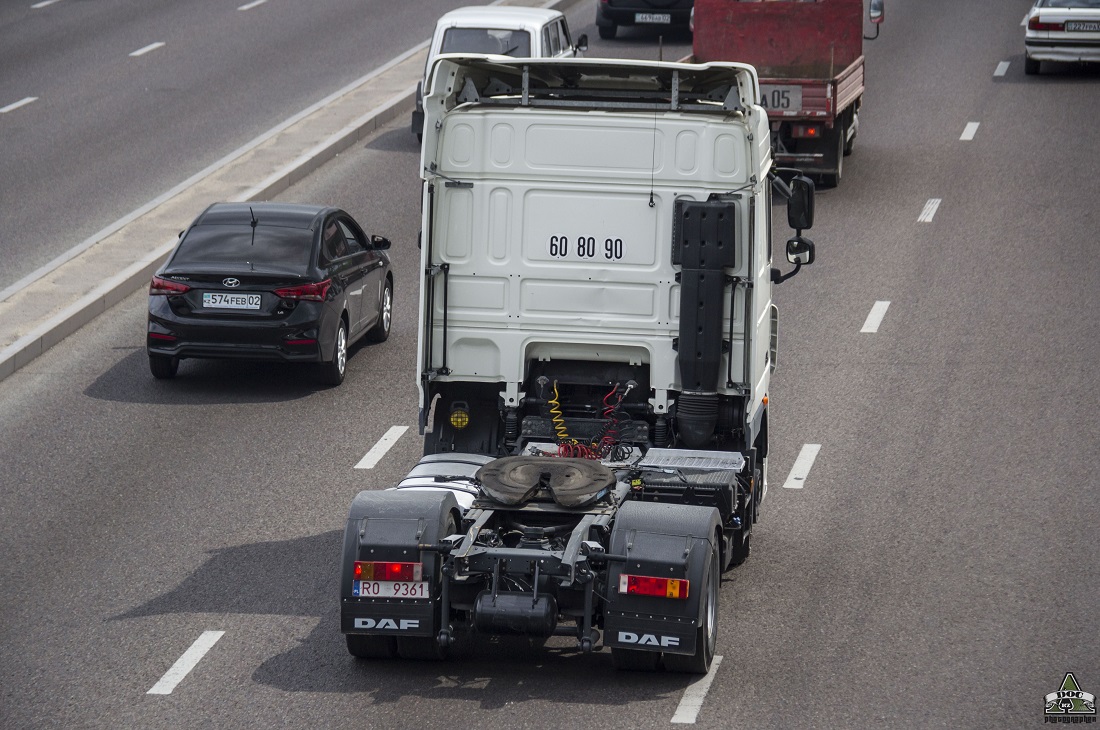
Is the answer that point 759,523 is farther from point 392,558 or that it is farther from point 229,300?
point 229,300

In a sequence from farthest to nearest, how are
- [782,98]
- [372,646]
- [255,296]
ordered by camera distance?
[782,98] < [255,296] < [372,646]

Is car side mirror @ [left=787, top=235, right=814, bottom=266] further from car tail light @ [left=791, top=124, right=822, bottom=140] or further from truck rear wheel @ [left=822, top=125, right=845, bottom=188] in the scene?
truck rear wheel @ [left=822, top=125, right=845, bottom=188]

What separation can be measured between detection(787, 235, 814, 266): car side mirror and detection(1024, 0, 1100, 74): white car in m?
19.6

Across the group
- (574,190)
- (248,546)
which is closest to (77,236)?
(248,546)

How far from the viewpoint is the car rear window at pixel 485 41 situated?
2461 centimetres

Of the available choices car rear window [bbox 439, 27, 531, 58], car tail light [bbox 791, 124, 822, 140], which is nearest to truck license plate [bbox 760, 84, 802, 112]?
car tail light [bbox 791, 124, 822, 140]

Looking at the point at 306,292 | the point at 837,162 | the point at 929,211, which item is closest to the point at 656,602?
the point at 306,292

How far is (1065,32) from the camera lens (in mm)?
29766

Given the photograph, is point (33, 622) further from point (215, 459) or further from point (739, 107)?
point (739, 107)

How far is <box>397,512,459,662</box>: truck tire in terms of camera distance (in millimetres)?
9414

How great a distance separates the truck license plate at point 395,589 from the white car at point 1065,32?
23247 mm

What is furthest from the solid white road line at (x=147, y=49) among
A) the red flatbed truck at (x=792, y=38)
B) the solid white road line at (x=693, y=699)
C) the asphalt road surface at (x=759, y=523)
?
the solid white road line at (x=693, y=699)

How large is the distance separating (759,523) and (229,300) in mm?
5711

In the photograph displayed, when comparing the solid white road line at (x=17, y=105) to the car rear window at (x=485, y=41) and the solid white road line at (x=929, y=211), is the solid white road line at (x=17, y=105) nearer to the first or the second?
the car rear window at (x=485, y=41)
